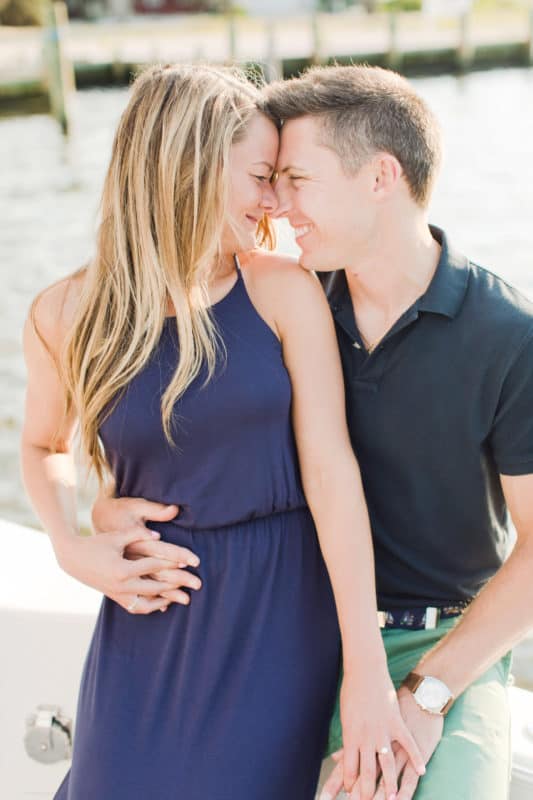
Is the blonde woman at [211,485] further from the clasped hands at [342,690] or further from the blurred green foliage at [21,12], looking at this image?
the blurred green foliage at [21,12]

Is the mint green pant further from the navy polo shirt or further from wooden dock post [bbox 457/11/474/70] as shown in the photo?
wooden dock post [bbox 457/11/474/70]

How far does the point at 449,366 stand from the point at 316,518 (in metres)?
0.39

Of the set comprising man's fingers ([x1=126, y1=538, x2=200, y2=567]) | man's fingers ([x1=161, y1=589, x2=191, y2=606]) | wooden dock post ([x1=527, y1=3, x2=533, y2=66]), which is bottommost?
wooden dock post ([x1=527, y1=3, x2=533, y2=66])

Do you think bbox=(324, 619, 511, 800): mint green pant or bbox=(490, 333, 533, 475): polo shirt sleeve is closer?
bbox=(324, 619, 511, 800): mint green pant

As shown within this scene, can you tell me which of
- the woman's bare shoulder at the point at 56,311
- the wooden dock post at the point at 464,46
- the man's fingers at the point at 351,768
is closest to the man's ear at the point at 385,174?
the woman's bare shoulder at the point at 56,311

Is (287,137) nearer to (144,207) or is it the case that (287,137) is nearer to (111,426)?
(144,207)

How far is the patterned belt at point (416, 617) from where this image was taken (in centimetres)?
212

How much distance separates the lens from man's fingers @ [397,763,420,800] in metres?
1.75

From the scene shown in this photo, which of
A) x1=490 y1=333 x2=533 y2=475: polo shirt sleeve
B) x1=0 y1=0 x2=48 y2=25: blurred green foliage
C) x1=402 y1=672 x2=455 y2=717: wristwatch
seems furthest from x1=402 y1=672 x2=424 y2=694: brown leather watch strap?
x1=0 y1=0 x2=48 y2=25: blurred green foliage

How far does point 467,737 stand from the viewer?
1827 mm

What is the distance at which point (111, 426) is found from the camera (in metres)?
1.95

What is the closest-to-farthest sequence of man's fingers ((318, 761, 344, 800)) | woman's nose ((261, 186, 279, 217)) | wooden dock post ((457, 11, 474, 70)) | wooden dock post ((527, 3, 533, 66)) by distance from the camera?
man's fingers ((318, 761, 344, 800)) → woman's nose ((261, 186, 279, 217)) → wooden dock post ((457, 11, 474, 70)) → wooden dock post ((527, 3, 533, 66))

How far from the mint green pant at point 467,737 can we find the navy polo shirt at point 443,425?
112 millimetres

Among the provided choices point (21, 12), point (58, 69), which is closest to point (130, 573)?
point (58, 69)
